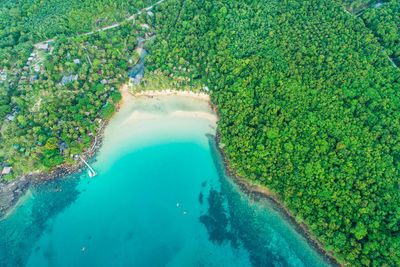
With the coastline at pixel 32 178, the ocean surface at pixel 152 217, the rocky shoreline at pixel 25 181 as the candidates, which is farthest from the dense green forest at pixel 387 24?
the rocky shoreline at pixel 25 181

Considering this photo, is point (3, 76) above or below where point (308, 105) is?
below

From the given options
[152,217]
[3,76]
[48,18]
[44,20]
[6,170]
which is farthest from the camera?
[44,20]

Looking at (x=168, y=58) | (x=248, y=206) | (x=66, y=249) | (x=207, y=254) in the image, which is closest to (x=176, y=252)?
(x=207, y=254)

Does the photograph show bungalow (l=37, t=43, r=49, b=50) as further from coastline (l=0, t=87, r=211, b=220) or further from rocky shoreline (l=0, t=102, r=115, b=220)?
rocky shoreline (l=0, t=102, r=115, b=220)

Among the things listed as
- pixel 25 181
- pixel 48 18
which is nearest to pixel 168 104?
pixel 25 181

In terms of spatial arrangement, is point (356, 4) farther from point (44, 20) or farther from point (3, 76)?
point (3, 76)

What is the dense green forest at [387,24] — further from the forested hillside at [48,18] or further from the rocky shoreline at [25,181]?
the rocky shoreline at [25,181]

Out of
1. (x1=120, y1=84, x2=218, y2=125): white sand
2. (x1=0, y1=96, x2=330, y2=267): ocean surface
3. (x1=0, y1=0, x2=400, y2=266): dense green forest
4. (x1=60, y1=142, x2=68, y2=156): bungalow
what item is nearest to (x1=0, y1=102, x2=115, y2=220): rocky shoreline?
(x1=0, y1=96, x2=330, y2=267): ocean surface
